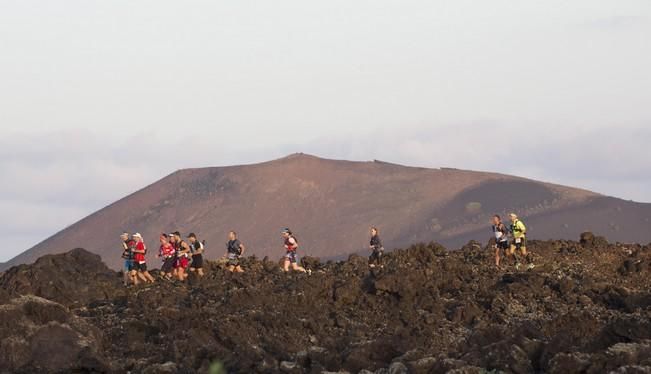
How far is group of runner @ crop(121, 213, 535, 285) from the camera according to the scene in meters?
30.6

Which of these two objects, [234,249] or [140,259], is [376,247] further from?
[140,259]

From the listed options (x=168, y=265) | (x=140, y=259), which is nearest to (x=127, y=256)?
(x=140, y=259)

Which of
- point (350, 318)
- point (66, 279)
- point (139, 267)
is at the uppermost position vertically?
point (139, 267)

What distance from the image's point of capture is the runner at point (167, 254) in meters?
31.5

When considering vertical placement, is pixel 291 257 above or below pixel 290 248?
below

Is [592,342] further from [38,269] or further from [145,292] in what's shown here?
[38,269]

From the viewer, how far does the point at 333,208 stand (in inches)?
5330

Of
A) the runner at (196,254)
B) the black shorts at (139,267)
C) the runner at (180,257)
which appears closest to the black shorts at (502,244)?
the runner at (196,254)

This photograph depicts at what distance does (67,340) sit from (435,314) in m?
7.05

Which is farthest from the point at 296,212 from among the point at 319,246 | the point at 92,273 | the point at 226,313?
the point at 226,313

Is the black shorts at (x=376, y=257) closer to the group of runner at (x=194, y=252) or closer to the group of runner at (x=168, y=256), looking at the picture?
the group of runner at (x=194, y=252)

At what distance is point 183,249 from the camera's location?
31125 millimetres

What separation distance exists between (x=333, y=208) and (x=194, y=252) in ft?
343

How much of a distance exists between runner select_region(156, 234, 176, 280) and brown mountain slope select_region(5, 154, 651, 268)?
268 feet
